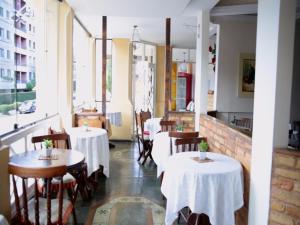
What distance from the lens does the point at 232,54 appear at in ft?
18.9

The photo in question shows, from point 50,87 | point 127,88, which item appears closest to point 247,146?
point 50,87

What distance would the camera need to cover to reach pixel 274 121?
221 cm

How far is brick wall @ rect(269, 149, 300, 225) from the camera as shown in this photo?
6.91ft

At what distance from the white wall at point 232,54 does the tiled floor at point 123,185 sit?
1966 millimetres

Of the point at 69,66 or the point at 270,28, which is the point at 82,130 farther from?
the point at 270,28

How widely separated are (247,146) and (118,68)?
529 cm

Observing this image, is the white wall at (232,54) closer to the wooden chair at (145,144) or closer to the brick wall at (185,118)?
the brick wall at (185,118)

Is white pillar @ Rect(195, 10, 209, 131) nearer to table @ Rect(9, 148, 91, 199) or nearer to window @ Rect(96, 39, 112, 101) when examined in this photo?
table @ Rect(9, 148, 91, 199)

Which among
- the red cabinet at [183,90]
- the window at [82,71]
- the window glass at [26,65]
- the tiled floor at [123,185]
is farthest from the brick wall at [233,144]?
the red cabinet at [183,90]

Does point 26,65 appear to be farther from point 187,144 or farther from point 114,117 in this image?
point 114,117

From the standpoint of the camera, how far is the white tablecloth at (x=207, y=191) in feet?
7.75

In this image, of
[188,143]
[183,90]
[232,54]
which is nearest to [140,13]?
[232,54]

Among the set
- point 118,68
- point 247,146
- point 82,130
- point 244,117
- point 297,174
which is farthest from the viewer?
point 118,68

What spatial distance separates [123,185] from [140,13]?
2.75m
